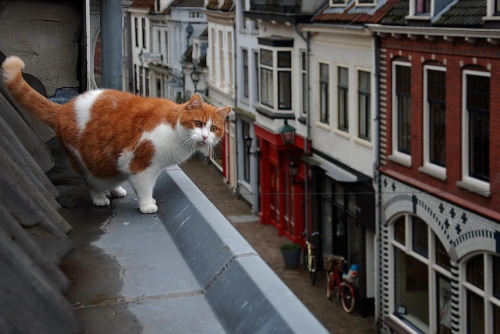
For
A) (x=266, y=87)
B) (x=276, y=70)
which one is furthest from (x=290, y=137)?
(x=266, y=87)

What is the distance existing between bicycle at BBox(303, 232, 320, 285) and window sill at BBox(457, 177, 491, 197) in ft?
26.6

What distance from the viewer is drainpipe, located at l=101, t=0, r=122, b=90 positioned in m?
9.32

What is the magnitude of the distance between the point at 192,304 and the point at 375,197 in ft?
58.0

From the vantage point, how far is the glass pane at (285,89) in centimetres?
2905

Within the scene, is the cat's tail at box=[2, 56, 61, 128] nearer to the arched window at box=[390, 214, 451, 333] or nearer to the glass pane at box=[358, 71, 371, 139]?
the arched window at box=[390, 214, 451, 333]

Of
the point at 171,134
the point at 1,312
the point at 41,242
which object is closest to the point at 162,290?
the point at 41,242

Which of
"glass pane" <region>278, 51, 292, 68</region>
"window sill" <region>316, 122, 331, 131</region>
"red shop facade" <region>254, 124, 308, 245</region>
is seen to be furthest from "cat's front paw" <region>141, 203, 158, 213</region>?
"glass pane" <region>278, 51, 292, 68</region>

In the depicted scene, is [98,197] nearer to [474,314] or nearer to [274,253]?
[474,314]

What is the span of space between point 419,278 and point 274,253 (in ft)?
28.6

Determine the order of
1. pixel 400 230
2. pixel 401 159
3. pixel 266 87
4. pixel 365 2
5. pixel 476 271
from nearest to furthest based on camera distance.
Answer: pixel 476 271 → pixel 401 159 → pixel 400 230 → pixel 365 2 → pixel 266 87

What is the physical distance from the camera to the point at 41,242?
334 centimetres

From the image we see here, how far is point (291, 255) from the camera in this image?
26.3 m

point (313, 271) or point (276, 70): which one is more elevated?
point (276, 70)

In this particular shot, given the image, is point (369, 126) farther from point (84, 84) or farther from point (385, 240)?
point (84, 84)
